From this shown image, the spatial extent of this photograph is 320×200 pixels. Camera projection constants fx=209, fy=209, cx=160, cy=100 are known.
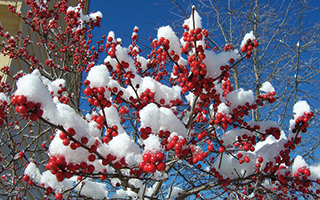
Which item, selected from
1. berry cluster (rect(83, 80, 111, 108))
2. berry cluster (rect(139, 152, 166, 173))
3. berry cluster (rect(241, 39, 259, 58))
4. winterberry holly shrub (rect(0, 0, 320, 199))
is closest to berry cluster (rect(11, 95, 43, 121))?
winterberry holly shrub (rect(0, 0, 320, 199))

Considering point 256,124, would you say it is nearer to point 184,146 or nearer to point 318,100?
point 184,146

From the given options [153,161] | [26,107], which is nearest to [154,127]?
A: [153,161]

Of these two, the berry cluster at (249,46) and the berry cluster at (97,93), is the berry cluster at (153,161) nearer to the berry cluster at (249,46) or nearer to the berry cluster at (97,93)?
the berry cluster at (97,93)

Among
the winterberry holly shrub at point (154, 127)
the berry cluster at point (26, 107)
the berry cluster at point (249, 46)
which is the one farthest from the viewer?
the berry cluster at point (249, 46)

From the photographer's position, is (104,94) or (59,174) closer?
(59,174)

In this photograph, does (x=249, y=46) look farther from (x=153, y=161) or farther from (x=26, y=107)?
(x=26, y=107)

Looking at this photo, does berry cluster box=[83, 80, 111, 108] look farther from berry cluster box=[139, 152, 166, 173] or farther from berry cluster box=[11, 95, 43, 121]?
berry cluster box=[139, 152, 166, 173]

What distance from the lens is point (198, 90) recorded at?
1960 millimetres

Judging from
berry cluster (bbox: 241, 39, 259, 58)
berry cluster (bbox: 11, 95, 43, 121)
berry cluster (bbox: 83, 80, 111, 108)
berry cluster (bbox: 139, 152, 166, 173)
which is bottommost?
berry cluster (bbox: 139, 152, 166, 173)

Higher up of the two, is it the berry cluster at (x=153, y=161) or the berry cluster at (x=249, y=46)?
the berry cluster at (x=249, y=46)

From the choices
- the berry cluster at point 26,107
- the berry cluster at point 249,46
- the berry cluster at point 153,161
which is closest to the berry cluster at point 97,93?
the berry cluster at point 26,107

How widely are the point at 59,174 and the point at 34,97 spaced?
1.81 ft

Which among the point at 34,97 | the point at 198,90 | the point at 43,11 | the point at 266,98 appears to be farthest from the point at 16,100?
the point at 43,11

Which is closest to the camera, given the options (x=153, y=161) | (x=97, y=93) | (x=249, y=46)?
(x=153, y=161)
